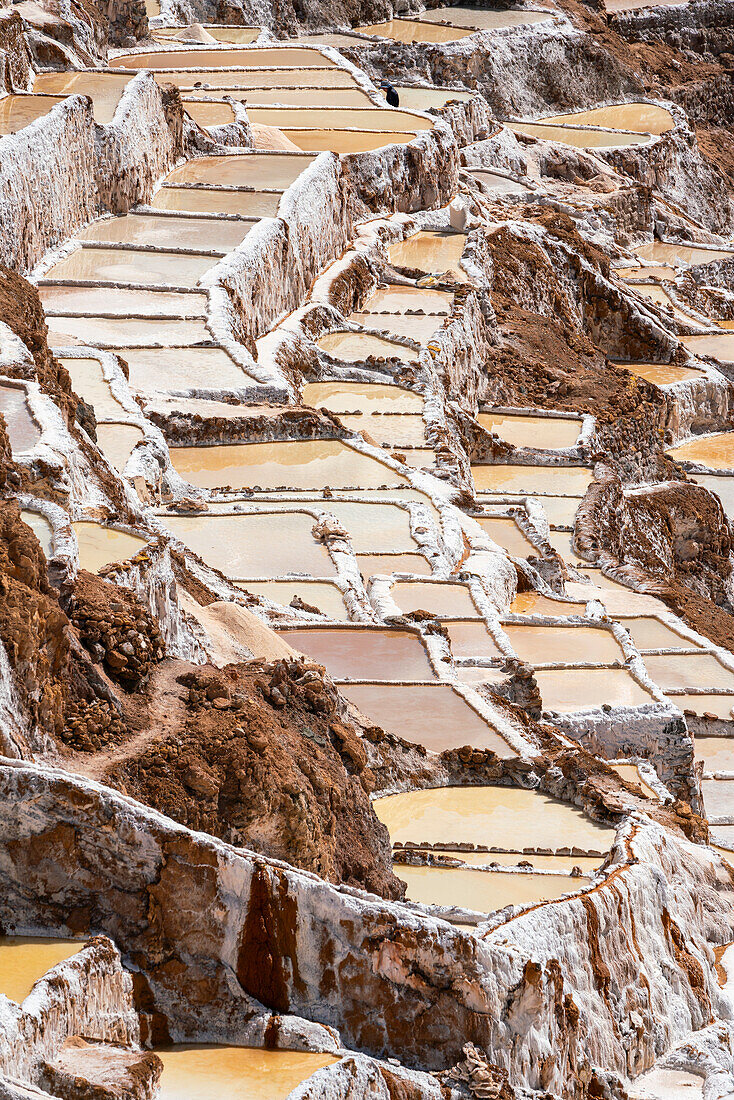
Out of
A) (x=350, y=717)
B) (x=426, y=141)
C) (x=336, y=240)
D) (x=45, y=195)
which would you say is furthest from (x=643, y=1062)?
(x=426, y=141)

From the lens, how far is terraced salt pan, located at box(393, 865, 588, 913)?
10.7m

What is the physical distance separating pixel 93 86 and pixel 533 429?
9947 mm

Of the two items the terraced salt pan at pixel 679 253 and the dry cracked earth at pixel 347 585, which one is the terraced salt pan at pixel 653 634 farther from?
the terraced salt pan at pixel 679 253

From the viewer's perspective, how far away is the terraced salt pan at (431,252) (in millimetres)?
32344

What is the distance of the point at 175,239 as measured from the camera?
27.0m

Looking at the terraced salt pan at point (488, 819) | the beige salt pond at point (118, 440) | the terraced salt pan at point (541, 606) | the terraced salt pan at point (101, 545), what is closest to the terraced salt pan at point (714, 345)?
the terraced salt pan at point (541, 606)

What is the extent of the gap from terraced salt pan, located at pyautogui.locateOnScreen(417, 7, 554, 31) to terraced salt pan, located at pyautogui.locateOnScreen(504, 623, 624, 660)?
109 feet

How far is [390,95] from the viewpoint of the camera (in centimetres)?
3878

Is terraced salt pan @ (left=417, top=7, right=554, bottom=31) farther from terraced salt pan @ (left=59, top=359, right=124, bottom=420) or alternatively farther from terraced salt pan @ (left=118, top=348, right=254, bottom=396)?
terraced salt pan @ (left=59, top=359, right=124, bottom=420)

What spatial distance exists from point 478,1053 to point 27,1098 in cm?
280

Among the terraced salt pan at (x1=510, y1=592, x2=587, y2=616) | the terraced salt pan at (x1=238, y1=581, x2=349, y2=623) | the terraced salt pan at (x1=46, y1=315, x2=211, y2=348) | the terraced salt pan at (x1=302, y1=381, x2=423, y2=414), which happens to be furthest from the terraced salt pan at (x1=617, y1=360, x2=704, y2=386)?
the terraced salt pan at (x1=238, y1=581, x2=349, y2=623)

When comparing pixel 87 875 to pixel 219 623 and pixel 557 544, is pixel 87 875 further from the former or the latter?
pixel 557 544

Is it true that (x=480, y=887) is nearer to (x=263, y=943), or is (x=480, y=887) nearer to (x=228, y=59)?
(x=263, y=943)

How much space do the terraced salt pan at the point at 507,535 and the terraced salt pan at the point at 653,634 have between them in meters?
2.10
